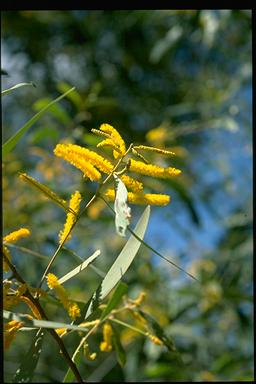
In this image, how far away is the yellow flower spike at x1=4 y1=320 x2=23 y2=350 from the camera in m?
0.59

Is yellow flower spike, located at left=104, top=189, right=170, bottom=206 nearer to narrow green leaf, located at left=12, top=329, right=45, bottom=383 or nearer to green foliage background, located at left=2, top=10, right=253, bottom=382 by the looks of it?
narrow green leaf, located at left=12, top=329, right=45, bottom=383

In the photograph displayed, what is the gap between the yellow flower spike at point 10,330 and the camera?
0.59m

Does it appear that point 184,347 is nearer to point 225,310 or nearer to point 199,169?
point 225,310

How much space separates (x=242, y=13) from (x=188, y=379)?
132cm

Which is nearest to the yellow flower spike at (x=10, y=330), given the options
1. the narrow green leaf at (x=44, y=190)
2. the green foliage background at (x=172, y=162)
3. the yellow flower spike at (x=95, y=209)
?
the narrow green leaf at (x=44, y=190)

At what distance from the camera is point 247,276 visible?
2541 mm

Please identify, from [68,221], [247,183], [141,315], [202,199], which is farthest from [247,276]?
[68,221]

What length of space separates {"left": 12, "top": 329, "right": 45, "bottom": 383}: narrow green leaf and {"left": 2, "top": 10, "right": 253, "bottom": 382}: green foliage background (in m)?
0.71

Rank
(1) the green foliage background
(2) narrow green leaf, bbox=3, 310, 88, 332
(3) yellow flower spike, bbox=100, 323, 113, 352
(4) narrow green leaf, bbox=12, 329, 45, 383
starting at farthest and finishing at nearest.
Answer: (1) the green foliage background
(3) yellow flower spike, bbox=100, 323, 113, 352
(4) narrow green leaf, bbox=12, 329, 45, 383
(2) narrow green leaf, bbox=3, 310, 88, 332

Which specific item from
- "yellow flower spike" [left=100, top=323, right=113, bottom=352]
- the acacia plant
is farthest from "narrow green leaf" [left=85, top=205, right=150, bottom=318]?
"yellow flower spike" [left=100, top=323, right=113, bottom=352]

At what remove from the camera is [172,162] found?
2.09m

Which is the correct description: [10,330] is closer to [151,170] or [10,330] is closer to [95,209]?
[151,170]

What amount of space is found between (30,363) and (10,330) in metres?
0.07

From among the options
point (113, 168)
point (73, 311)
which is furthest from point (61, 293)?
point (113, 168)
